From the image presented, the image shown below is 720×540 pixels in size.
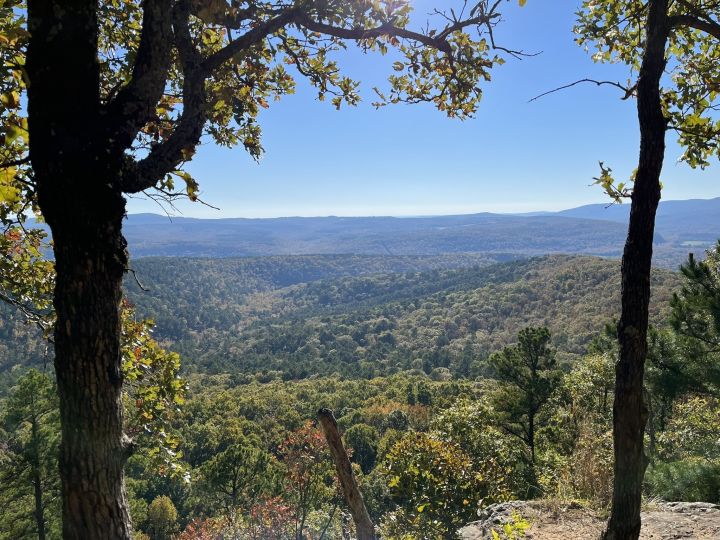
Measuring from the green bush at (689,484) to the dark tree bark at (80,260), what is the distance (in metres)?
6.22

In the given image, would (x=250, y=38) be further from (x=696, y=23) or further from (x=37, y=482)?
(x=37, y=482)

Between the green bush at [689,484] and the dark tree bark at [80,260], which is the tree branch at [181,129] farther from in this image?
the green bush at [689,484]

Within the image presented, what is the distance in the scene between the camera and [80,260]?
1936mm

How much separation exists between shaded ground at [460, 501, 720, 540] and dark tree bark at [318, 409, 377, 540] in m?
2.32

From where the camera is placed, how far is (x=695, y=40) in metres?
3.46

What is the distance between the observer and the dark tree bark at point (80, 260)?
1.89 meters

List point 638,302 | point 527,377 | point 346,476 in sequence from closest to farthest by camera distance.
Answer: point 638,302 < point 346,476 < point 527,377

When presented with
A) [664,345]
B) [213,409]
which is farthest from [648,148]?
[213,409]

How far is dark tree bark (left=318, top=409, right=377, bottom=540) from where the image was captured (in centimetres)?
304

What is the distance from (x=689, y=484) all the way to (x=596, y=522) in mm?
2018

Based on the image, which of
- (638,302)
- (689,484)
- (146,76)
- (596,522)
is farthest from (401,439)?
(146,76)

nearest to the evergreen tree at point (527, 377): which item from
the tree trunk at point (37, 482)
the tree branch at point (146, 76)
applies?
the tree trunk at point (37, 482)

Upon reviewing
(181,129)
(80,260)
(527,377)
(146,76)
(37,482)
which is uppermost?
(146,76)

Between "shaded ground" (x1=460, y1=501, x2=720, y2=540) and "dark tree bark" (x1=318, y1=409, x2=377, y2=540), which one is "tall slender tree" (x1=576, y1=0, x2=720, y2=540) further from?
"shaded ground" (x1=460, y1=501, x2=720, y2=540)
